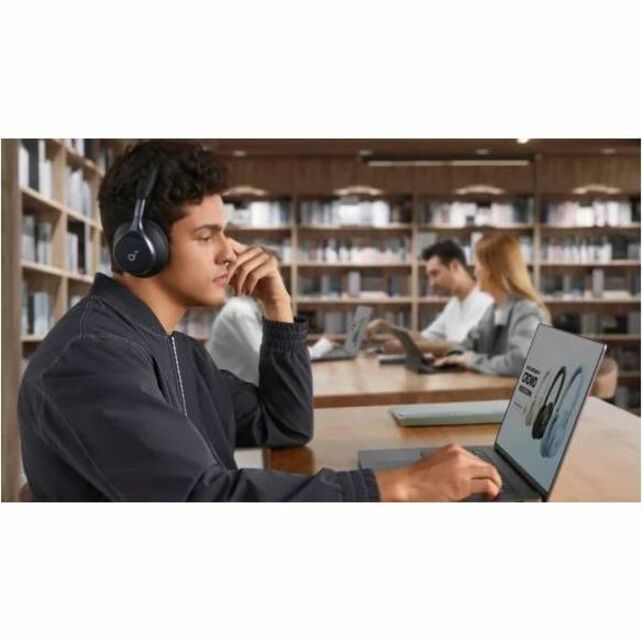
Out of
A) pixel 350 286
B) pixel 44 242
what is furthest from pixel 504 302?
pixel 350 286

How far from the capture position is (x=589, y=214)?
19.6 feet

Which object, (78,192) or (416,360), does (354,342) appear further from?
(78,192)

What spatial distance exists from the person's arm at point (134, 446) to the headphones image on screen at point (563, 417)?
0.25m

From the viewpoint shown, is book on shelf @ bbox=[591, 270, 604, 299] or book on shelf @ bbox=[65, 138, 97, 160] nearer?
book on shelf @ bbox=[65, 138, 97, 160]

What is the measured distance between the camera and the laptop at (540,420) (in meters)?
0.90

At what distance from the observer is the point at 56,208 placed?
3469mm

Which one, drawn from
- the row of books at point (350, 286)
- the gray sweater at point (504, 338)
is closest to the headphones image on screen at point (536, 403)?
the gray sweater at point (504, 338)

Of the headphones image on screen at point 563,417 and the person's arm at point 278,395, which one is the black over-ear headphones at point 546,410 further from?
the person's arm at point 278,395

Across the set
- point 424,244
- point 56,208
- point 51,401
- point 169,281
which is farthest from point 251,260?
point 424,244

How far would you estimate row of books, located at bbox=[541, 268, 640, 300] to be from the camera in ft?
19.6

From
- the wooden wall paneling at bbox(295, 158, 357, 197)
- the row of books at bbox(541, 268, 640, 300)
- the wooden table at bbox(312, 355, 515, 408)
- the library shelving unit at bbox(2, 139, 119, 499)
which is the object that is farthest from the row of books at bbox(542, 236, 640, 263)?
the wooden table at bbox(312, 355, 515, 408)

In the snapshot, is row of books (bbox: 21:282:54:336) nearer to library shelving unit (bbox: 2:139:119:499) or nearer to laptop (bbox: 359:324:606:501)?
library shelving unit (bbox: 2:139:119:499)

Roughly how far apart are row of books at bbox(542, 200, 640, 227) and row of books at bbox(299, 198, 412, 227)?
3.79 ft
